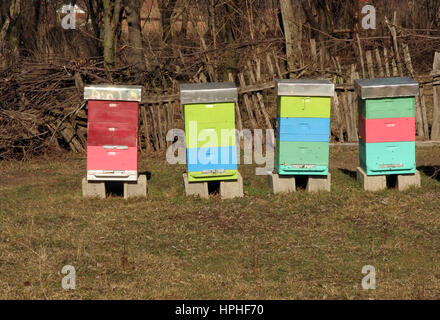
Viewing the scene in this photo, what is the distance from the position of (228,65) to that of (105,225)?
7600 mm

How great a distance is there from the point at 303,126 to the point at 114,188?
3213 mm

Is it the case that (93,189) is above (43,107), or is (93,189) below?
below

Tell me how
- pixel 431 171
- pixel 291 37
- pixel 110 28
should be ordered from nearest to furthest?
pixel 431 171 < pixel 291 37 < pixel 110 28

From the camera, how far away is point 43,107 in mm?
14227

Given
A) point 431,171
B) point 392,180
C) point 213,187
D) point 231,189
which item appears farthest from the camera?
point 431,171

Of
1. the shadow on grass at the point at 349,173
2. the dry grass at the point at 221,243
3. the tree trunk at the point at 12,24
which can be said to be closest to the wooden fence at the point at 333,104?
the shadow on grass at the point at 349,173

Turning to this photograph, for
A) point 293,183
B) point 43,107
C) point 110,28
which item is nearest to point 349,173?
point 293,183

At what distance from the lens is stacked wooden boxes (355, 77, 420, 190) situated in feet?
33.5

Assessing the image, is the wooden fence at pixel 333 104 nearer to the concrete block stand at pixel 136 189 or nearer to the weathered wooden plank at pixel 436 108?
the weathered wooden plank at pixel 436 108

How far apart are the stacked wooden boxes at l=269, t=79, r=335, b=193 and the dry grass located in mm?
445

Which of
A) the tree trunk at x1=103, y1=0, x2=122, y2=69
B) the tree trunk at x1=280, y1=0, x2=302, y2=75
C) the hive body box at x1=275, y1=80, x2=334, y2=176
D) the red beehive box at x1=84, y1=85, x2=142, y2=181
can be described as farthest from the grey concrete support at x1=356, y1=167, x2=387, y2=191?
the tree trunk at x1=103, y1=0, x2=122, y2=69

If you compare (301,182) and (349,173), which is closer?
(301,182)

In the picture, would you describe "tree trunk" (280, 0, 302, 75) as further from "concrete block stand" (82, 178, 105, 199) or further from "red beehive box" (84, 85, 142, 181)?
→ "concrete block stand" (82, 178, 105, 199)

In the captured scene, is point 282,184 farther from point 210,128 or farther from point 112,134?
point 112,134
